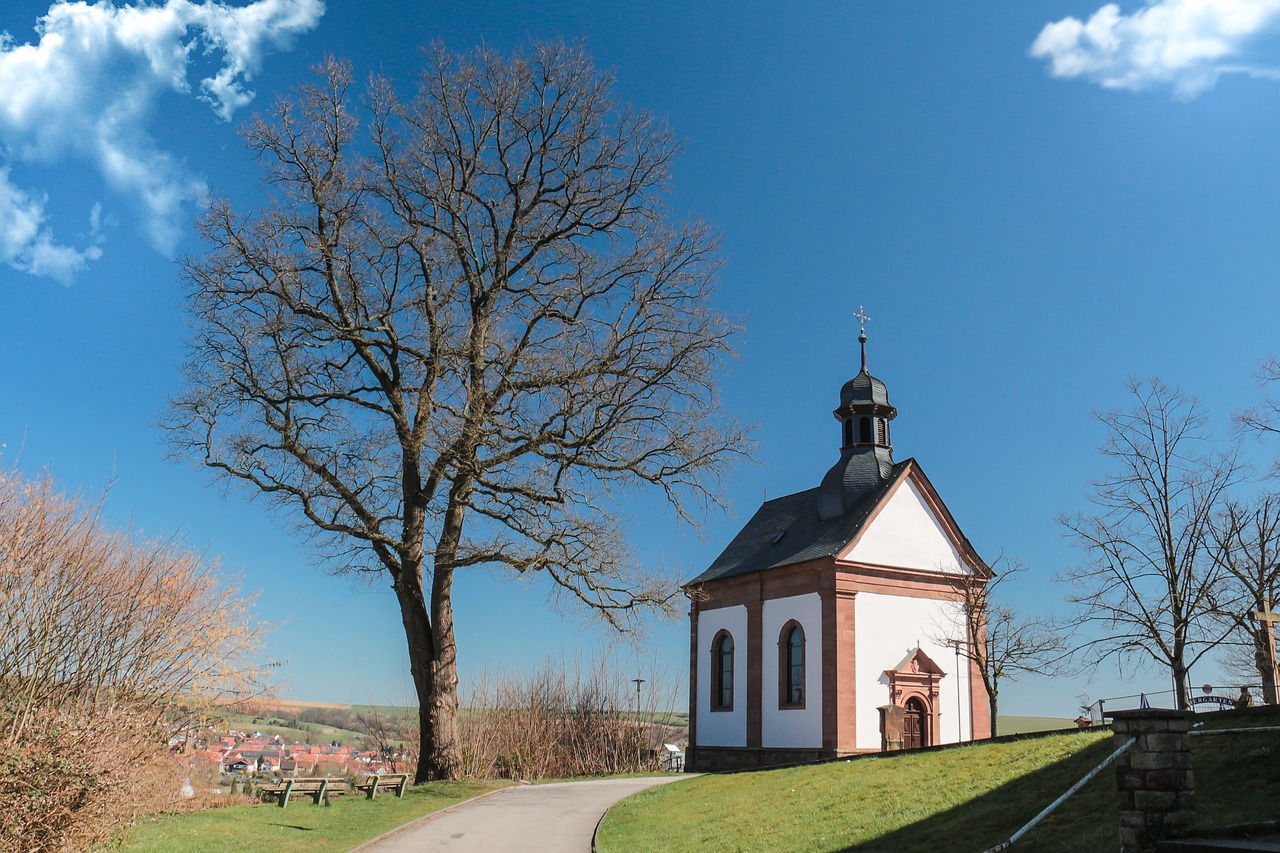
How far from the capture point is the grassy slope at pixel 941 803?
9.88m

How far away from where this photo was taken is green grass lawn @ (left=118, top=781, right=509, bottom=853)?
13.0 metres

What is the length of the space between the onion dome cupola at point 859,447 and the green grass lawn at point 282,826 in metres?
17.7

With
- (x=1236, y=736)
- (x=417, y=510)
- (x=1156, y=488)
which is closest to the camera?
(x=1236, y=736)

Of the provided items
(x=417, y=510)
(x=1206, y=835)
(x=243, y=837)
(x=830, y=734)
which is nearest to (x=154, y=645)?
(x=243, y=837)

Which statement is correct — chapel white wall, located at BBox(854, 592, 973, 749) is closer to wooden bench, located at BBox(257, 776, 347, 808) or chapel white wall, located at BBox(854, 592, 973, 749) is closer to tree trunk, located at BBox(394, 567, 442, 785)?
tree trunk, located at BBox(394, 567, 442, 785)

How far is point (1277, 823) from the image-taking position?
816cm

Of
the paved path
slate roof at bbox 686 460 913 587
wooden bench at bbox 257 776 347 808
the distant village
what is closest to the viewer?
the paved path

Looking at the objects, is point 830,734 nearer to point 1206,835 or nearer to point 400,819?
point 400,819

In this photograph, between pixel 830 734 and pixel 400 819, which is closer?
pixel 400 819

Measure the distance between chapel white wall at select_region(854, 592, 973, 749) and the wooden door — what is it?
67cm

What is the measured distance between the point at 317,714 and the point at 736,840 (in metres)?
27.6

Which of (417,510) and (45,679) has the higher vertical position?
(417,510)

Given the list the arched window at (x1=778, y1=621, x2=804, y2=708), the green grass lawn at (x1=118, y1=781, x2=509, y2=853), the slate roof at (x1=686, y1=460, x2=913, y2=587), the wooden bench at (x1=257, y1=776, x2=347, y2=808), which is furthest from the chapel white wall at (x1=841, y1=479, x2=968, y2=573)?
the wooden bench at (x1=257, y1=776, x2=347, y2=808)

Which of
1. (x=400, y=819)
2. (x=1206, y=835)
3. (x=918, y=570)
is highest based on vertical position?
(x=918, y=570)
